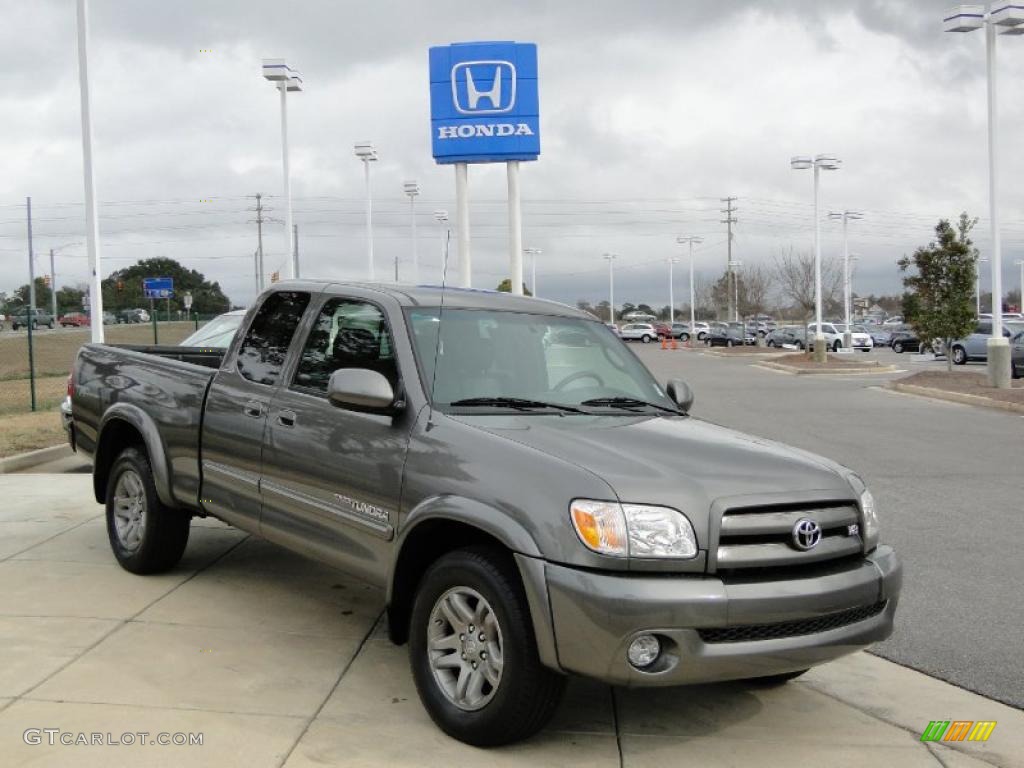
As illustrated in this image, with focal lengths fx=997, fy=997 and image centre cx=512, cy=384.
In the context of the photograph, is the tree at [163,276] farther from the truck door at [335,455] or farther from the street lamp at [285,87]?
the truck door at [335,455]

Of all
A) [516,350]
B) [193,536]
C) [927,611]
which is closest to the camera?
[516,350]

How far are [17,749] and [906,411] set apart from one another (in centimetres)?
1760

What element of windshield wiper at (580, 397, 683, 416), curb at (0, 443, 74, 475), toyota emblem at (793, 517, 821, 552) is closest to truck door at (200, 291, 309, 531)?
windshield wiper at (580, 397, 683, 416)

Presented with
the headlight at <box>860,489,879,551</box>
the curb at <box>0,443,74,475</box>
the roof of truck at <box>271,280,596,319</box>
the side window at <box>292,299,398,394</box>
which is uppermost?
the roof of truck at <box>271,280,596,319</box>

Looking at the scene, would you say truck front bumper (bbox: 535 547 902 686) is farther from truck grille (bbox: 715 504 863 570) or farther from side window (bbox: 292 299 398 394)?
side window (bbox: 292 299 398 394)

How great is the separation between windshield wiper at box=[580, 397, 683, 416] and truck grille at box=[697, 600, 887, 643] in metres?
1.45

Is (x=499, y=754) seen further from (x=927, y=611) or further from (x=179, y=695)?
(x=927, y=611)

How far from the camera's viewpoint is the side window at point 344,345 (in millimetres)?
4852

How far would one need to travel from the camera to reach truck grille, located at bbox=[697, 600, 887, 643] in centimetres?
361

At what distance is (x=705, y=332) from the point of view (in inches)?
3017

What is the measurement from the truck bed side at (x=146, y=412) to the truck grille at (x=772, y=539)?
3.35 metres

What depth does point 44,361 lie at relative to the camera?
3300 cm

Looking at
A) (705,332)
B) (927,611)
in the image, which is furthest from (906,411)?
(705,332)

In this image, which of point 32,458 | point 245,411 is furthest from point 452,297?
point 32,458
